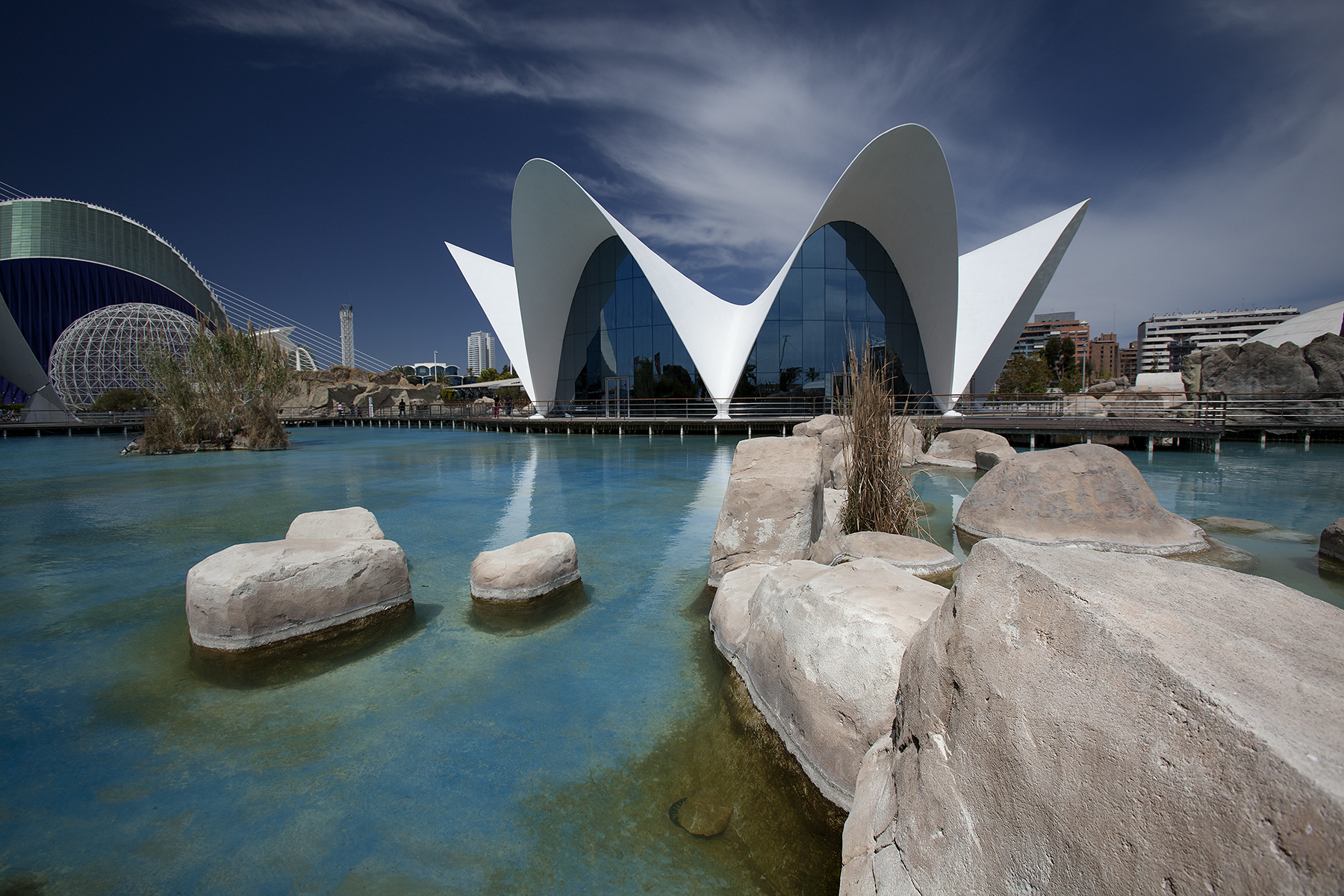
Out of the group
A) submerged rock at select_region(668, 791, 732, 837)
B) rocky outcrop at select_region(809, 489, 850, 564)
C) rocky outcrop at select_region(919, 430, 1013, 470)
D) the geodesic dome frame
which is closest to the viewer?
submerged rock at select_region(668, 791, 732, 837)

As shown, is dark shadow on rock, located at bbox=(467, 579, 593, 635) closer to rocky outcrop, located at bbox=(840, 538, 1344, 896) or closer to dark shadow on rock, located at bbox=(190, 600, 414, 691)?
dark shadow on rock, located at bbox=(190, 600, 414, 691)

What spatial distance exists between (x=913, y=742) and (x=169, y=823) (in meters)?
2.47

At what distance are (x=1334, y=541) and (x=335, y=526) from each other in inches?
316

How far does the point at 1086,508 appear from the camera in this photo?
518 cm

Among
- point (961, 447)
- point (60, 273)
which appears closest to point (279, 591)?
point (961, 447)

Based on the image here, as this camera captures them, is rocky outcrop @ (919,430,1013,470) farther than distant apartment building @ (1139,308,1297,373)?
No

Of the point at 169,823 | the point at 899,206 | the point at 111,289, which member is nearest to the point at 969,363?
the point at 899,206

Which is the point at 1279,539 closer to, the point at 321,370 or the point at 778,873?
the point at 778,873

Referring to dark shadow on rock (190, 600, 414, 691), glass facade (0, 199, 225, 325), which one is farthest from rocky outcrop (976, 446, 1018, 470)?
glass facade (0, 199, 225, 325)

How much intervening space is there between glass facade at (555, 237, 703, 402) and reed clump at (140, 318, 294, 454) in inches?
447

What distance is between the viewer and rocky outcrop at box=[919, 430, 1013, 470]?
11000 millimetres

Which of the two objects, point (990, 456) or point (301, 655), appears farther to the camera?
point (990, 456)

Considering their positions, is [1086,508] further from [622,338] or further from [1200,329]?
[1200,329]

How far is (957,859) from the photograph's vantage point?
48.3 inches
